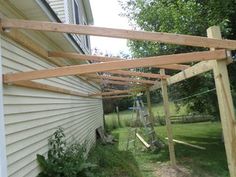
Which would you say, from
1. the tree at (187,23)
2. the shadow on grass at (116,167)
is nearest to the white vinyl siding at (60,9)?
the tree at (187,23)

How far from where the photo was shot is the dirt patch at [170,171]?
8289 millimetres

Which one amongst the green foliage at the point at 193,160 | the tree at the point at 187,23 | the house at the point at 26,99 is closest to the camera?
the house at the point at 26,99

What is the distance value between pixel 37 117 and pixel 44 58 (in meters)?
1.40

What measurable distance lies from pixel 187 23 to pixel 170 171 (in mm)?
4904

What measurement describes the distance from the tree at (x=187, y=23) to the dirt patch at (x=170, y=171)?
3.33 meters

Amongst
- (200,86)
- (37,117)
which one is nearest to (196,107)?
(200,86)

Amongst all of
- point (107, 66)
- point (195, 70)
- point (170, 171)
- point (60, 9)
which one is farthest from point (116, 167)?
point (107, 66)

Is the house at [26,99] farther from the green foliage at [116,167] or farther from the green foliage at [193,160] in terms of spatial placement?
the green foliage at [193,160]

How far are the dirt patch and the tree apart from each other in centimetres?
333

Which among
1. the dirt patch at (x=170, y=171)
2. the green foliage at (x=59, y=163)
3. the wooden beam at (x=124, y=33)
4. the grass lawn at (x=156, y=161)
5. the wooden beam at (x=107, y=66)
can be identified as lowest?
the dirt patch at (x=170, y=171)

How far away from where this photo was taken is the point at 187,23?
1093 cm

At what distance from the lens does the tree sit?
1095 centimetres

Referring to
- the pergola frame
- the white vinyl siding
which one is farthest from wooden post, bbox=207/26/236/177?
the white vinyl siding

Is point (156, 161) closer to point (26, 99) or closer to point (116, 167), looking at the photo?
point (116, 167)
